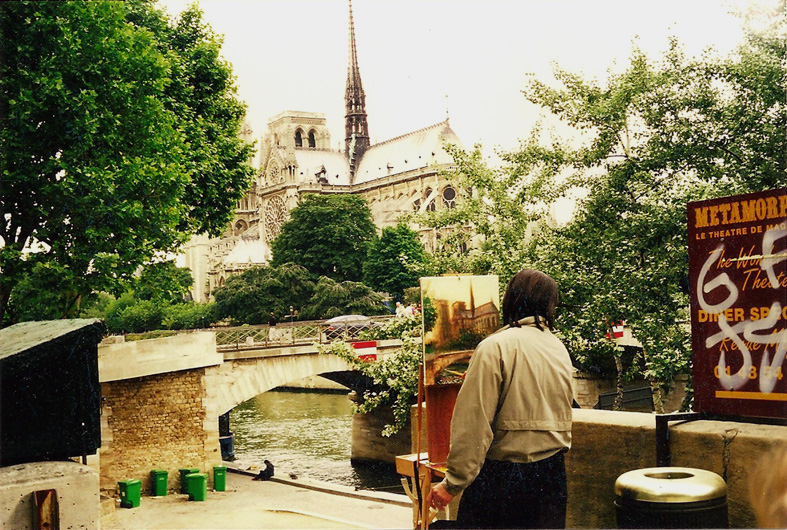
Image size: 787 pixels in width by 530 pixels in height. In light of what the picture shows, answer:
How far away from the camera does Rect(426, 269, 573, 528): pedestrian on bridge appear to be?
3.38 m

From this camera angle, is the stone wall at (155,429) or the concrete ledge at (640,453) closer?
the concrete ledge at (640,453)

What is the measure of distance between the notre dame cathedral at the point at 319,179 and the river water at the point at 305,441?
2086 centimetres

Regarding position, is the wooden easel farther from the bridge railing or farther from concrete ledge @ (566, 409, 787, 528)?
the bridge railing

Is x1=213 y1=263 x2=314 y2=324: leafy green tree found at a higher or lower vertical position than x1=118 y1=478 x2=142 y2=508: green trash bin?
higher

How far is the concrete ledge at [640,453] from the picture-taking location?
422cm

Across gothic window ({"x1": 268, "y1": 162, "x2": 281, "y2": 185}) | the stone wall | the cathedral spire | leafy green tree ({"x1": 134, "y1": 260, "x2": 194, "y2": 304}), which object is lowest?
the stone wall

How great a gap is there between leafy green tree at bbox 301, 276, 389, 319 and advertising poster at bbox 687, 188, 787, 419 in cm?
4005

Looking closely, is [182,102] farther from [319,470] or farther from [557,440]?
[557,440]

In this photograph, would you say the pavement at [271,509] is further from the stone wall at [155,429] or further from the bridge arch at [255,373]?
the bridge arch at [255,373]

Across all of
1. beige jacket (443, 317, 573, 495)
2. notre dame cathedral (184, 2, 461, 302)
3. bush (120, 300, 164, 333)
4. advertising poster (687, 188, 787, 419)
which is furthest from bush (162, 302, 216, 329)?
beige jacket (443, 317, 573, 495)

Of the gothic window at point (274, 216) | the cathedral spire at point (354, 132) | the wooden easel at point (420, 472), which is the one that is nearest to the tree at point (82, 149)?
the wooden easel at point (420, 472)

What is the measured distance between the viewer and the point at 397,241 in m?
53.4

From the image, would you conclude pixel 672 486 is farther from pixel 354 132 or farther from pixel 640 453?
pixel 354 132

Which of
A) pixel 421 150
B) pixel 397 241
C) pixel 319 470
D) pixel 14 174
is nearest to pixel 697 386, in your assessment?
pixel 14 174
